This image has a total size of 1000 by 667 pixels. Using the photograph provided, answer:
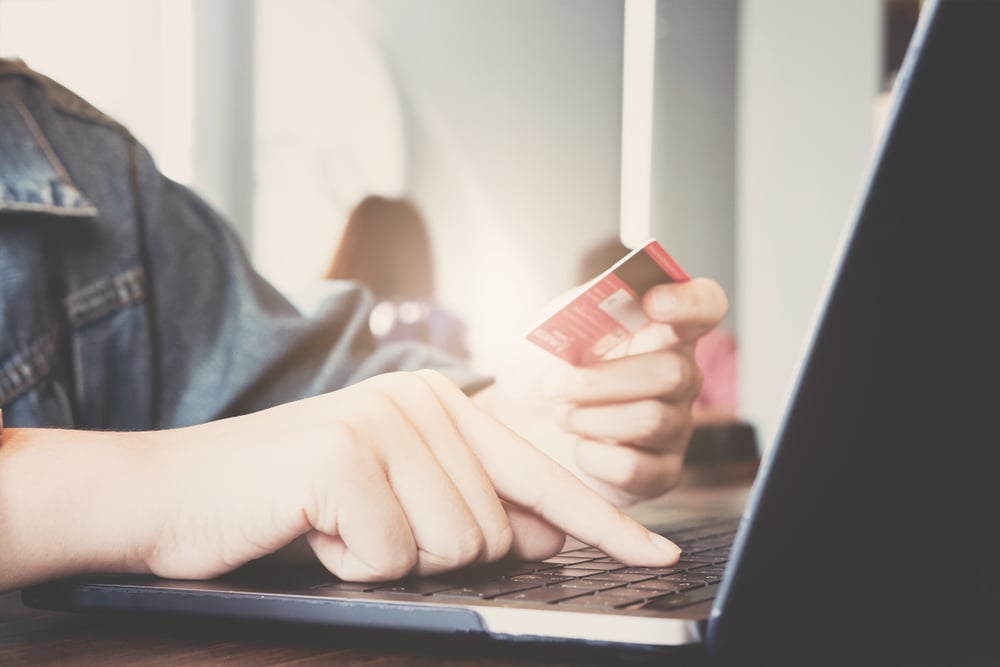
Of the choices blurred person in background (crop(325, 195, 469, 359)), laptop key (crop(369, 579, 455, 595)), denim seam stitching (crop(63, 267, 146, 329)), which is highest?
denim seam stitching (crop(63, 267, 146, 329))

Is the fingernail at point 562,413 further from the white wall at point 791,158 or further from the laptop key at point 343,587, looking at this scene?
the white wall at point 791,158

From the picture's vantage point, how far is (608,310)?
0.55 m

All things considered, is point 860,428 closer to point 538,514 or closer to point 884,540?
point 884,540

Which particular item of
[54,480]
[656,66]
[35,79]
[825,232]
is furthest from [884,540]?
[656,66]

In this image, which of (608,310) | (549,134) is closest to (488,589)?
(608,310)

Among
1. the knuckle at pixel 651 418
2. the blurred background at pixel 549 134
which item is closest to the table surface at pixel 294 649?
the knuckle at pixel 651 418

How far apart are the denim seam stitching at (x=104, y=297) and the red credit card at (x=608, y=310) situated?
1.29 ft

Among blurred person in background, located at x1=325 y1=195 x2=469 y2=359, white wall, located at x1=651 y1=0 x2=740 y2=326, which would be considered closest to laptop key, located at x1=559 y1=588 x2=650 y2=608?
blurred person in background, located at x1=325 y1=195 x2=469 y2=359

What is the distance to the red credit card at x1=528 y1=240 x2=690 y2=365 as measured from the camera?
1.58 feet

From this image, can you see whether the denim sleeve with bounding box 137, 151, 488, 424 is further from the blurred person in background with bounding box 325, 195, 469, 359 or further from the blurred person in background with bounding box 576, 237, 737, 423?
the blurred person in background with bounding box 576, 237, 737, 423

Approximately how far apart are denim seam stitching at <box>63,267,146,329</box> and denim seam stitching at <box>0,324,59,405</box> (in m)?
0.03

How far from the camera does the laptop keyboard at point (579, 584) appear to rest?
0.99 ft

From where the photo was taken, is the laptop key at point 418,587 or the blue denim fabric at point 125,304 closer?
the laptop key at point 418,587

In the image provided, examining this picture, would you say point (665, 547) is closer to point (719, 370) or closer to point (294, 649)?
point (294, 649)
